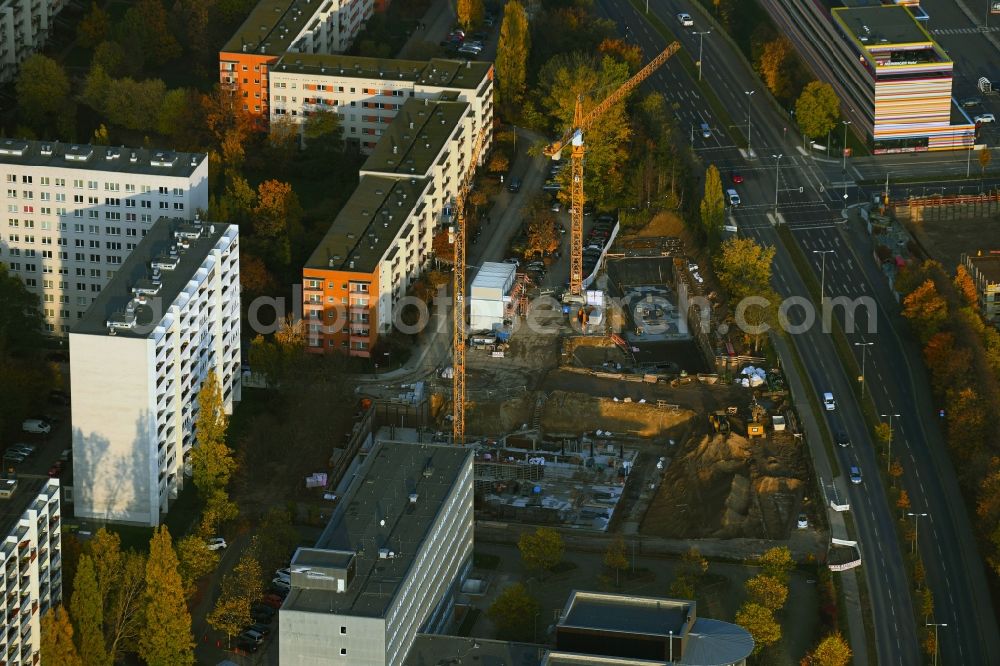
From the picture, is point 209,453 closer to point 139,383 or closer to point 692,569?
point 139,383

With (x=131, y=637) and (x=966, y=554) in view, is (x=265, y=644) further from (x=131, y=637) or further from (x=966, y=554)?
(x=966, y=554)

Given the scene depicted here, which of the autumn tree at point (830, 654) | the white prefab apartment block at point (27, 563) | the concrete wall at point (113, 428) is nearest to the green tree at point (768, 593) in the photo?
the autumn tree at point (830, 654)

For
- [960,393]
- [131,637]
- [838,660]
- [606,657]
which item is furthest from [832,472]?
[131,637]

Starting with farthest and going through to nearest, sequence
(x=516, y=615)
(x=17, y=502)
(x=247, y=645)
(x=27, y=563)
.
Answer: (x=516, y=615)
(x=247, y=645)
(x=17, y=502)
(x=27, y=563)

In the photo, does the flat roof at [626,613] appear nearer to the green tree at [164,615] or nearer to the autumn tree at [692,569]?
the autumn tree at [692,569]

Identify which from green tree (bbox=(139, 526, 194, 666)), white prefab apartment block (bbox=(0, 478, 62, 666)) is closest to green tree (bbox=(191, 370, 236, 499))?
green tree (bbox=(139, 526, 194, 666))

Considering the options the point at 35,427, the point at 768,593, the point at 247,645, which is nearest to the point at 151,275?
the point at 35,427
